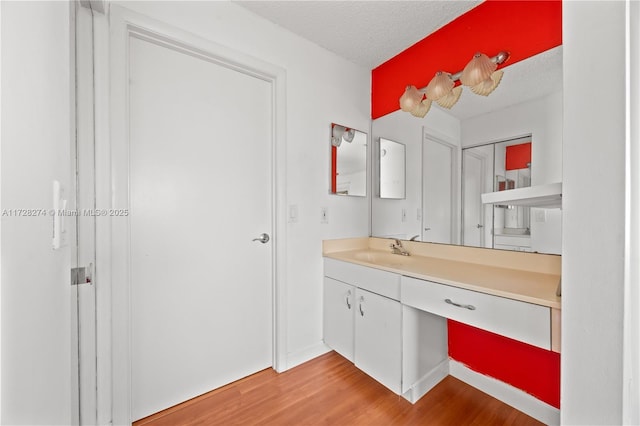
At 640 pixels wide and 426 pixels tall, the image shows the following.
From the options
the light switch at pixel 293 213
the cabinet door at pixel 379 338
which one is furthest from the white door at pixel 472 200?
the light switch at pixel 293 213

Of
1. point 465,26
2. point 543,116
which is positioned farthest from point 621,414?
point 465,26

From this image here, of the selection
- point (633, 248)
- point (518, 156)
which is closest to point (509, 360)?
point (633, 248)

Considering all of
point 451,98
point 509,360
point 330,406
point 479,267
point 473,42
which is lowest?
point 330,406

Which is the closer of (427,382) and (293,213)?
(427,382)

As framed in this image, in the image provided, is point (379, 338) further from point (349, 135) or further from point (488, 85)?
point (488, 85)

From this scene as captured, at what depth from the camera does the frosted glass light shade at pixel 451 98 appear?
169cm

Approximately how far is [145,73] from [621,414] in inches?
91.5

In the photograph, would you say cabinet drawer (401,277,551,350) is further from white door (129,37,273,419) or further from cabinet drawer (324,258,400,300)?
white door (129,37,273,419)

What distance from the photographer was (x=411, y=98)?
189 centimetres

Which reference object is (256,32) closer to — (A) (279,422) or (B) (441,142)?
(B) (441,142)

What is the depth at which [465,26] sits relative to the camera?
167 centimetres

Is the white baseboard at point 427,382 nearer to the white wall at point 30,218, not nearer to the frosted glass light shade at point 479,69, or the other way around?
the white wall at point 30,218

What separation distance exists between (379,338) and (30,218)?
1.61 meters

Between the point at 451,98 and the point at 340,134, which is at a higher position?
the point at 451,98
